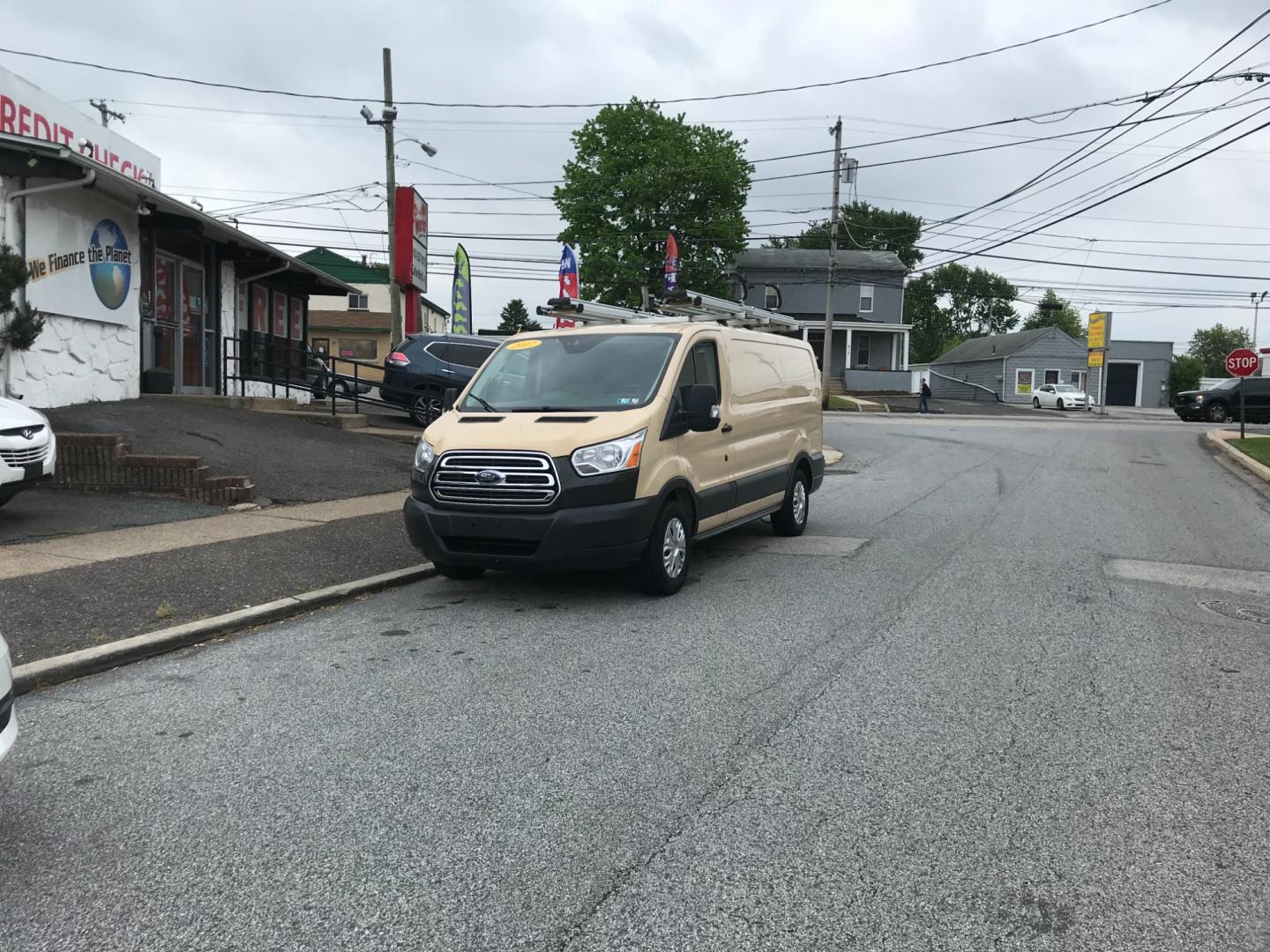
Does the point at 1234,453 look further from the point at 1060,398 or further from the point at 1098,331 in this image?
the point at 1060,398

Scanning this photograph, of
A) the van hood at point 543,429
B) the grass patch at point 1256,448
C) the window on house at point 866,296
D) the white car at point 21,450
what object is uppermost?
the window on house at point 866,296

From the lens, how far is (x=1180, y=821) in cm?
366

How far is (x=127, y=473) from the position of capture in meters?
10.9

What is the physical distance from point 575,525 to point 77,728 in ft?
10.3

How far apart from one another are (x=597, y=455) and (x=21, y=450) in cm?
522

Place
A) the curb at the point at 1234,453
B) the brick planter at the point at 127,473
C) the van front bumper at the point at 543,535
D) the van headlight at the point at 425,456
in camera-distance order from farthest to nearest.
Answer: the curb at the point at 1234,453, the brick planter at the point at 127,473, the van headlight at the point at 425,456, the van front bumper at the point at 543,535

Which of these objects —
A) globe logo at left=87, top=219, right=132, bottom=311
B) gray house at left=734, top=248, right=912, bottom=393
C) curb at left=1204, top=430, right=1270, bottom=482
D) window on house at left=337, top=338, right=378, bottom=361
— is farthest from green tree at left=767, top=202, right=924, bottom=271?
globe logo at left=87, top=219, right=132, bottom=311

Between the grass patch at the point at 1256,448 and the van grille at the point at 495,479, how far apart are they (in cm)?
1628

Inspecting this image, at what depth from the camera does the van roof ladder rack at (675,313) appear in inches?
389

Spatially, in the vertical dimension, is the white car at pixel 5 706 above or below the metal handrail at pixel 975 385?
below

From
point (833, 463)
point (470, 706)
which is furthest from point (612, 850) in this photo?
point (833, 463)

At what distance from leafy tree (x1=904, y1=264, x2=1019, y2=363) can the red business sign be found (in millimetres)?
79345

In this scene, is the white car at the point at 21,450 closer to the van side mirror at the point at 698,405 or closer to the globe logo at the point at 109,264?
the van side mirror at the point at 698,405

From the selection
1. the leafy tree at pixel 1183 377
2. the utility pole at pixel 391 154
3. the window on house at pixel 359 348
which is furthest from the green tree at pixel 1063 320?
the utility pole at pixel 391 154
